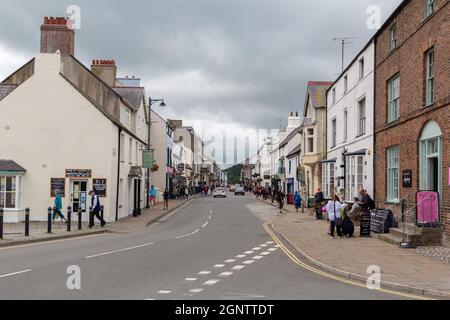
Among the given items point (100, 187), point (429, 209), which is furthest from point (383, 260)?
point (100, 187)

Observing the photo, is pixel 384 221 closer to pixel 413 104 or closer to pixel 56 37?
pixel 413 104

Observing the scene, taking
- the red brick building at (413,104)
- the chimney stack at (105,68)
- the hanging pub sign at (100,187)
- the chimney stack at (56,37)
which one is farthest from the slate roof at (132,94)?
the red brick building at (413,104)

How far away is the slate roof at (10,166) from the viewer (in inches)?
1046

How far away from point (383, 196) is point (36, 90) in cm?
1829

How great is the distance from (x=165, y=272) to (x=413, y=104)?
1232cm

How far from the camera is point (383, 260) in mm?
13578

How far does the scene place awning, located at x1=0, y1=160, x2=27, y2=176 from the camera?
2653 centimetres

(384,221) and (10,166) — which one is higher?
(10,166)

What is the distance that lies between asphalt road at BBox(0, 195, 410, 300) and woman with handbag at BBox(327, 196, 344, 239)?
9.19ft

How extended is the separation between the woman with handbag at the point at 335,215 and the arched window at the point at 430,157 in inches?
120

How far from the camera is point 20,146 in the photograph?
90.6 feet

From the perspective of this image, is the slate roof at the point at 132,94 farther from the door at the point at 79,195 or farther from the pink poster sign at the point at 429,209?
the pink poster sign at the point at 429,209
